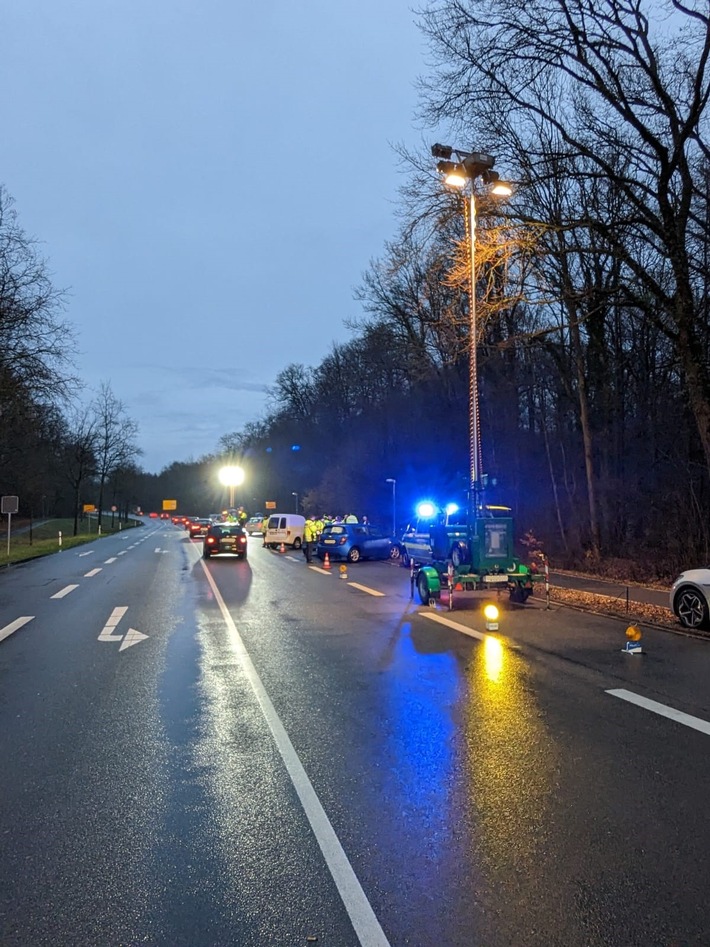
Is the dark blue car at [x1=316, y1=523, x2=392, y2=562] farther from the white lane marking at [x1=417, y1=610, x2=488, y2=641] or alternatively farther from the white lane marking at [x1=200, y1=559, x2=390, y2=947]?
the white lane marking at [x1=200, y1=559, x2=390, y2=947]

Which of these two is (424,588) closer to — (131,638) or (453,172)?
(131,638)

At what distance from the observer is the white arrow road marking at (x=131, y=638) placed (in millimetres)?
10234

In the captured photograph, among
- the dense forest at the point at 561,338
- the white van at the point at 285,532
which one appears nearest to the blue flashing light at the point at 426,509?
the dense forest at the point at 561,338

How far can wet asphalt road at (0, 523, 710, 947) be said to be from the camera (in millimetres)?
3299

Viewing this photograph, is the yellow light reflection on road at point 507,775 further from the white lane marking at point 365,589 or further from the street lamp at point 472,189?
the white lane marking at point 365,589

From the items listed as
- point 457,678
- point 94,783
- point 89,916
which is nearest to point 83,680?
point 94,783

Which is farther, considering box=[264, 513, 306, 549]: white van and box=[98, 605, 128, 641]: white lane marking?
box=[264, 513, 306, 549]: white van

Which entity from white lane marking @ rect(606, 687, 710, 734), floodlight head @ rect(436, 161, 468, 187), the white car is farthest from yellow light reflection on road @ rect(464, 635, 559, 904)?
floodlight head @ rect(436, 161, 468, 187)

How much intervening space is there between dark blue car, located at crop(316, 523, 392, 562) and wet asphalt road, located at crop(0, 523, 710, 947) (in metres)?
18.1

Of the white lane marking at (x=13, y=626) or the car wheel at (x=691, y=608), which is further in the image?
the white lane marking at (x=13, y=626)

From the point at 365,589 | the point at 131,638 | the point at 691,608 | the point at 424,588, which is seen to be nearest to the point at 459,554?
the point at 424,588

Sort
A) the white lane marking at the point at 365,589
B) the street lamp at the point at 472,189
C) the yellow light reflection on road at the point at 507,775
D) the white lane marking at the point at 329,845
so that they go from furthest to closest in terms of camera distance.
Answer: the white lane marking at the point at 365,589 < the street lamp at the point at 472,189 < the yellow light reflection on road at the point at 507,775 < the white lane marking at the point at 329,845

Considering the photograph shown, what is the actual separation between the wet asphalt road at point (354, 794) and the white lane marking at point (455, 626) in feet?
2.93

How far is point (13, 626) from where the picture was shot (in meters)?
12.2
